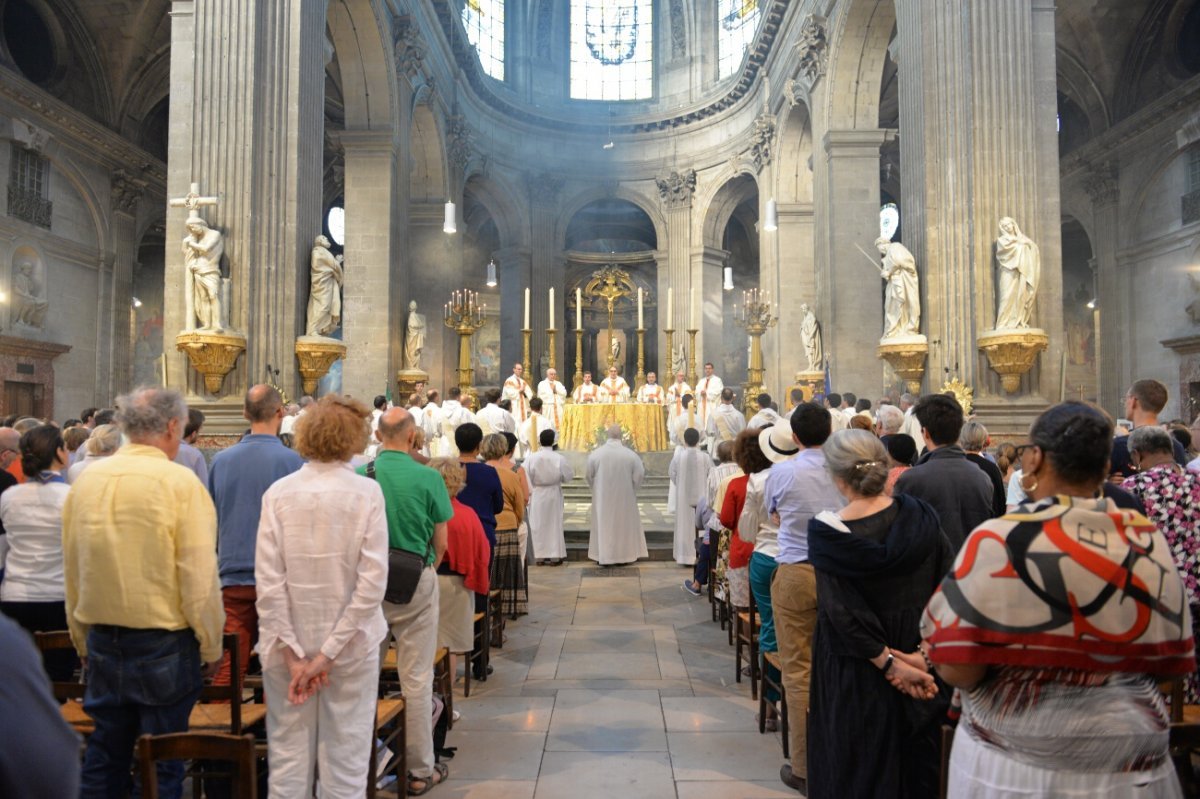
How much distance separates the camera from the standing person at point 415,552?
4.03 metres

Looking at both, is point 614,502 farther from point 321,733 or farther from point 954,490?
point 321,733

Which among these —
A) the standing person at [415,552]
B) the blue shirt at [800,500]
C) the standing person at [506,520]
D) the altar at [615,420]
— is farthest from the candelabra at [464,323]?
the blue shirt at [800,500]

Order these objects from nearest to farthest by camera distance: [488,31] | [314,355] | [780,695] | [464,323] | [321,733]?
1. [321,733]
2. [780,695]
3. [314,355]
4. [464,323]
5. [488,31]

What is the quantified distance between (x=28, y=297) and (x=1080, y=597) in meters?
19.7

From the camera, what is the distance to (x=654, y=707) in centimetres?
557

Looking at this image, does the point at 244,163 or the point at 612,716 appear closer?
the point at 612,716

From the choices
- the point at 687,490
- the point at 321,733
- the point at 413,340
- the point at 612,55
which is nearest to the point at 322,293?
the point at 413,340

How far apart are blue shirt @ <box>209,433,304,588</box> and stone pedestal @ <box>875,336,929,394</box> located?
960 centimetres

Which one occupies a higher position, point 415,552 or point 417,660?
point 415,552

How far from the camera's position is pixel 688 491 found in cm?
1053

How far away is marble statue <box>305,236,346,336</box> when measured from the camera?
11.7 m

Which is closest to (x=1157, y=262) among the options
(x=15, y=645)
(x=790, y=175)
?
(x=790, y=175)

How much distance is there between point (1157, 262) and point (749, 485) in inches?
712

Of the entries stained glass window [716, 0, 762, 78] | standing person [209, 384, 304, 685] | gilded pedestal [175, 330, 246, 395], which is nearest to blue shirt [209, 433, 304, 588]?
standing person [209, 384, 304, 685]
